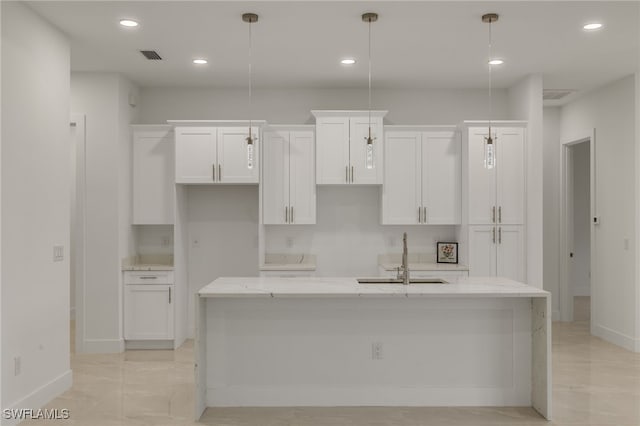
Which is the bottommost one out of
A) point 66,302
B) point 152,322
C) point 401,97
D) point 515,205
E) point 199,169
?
point 152,322

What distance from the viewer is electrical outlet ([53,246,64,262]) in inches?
163

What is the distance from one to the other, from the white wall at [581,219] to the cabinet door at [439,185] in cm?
→ 503

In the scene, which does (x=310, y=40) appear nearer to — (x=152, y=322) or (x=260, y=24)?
(x=260, y=24)

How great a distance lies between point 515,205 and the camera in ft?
18.5

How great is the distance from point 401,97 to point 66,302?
4252 millimetres

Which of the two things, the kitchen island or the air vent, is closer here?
the kitchen island

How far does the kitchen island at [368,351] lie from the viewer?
3842mm

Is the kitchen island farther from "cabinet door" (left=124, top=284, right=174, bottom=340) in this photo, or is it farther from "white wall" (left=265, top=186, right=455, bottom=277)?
"white wall" (left=265, top=186, right=455, bottom=277)

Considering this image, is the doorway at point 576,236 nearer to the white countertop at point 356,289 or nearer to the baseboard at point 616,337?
the baseboard at point 616,337

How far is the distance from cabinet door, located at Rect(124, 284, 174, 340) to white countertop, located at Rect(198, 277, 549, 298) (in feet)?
6.14

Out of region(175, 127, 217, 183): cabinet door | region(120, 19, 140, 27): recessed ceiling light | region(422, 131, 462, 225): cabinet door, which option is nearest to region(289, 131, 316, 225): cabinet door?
region(175, 127, 217, 183): cabinet door

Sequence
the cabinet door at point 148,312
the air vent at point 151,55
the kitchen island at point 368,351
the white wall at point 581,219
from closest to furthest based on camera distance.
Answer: the kitchen island at point 368,351 < the air vent at point 151,55 < the cabinet door at point 148,312 < the white wall at point 581,219

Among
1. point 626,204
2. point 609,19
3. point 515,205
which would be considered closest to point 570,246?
point 626,204

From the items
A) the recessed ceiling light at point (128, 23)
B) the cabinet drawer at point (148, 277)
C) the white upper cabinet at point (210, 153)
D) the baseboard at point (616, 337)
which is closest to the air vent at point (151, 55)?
the recessed ceiling light at point (128, 23)
